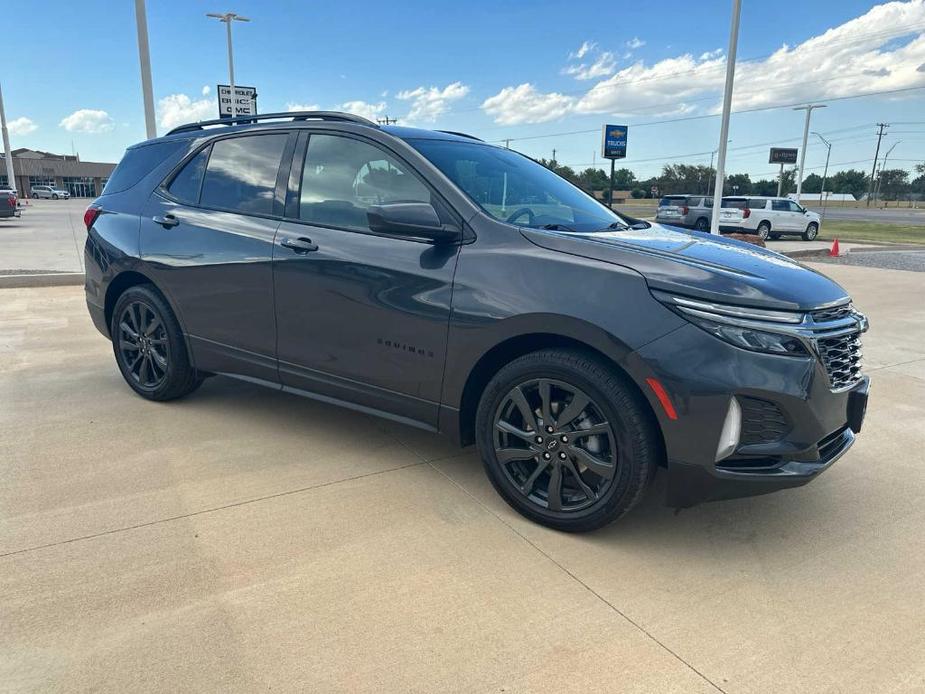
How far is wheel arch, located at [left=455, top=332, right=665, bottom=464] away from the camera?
274cm

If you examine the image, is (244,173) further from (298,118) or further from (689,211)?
(689,211)

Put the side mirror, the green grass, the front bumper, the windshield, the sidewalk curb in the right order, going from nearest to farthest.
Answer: the front bumper
the side mirror
the windshield
the sidewalk curb
the green grass

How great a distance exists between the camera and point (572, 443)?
2.84 m

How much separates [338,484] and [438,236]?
1.36 metres

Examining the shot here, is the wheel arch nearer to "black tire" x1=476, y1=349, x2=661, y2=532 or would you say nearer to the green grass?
"black tire" x1=476, y1=349, x2=661, y2=532

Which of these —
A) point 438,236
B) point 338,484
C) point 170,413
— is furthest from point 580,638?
point 170,413

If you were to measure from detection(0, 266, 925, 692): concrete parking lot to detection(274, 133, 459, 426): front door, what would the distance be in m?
0.49

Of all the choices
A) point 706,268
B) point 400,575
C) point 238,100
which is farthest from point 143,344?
point 238,100

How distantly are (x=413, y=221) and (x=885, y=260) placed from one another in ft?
56.9

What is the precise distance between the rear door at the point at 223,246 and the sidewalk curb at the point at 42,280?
641 cm

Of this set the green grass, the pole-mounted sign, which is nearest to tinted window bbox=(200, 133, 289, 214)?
the pole-mounted sign

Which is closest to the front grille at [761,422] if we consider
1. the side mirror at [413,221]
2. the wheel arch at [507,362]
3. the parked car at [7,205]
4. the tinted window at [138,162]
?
the wheel arch at [507,362]

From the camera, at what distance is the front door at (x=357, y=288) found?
322cm

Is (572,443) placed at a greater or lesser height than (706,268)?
lesser
